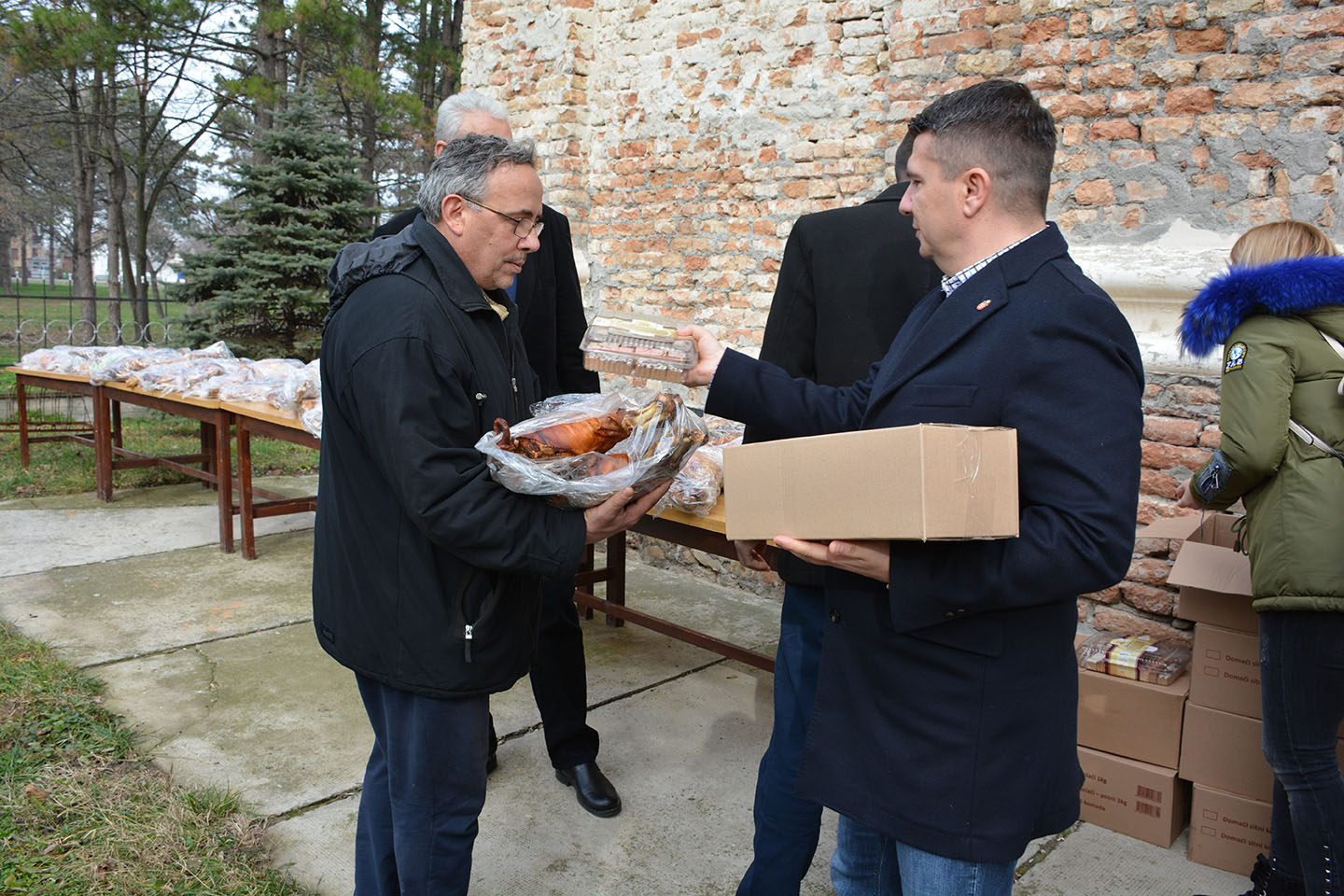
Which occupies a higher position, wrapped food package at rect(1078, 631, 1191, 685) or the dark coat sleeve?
the dark coat sleeve

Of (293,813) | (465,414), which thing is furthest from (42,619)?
(465,414)

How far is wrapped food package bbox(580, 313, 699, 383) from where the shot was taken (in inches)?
75.7

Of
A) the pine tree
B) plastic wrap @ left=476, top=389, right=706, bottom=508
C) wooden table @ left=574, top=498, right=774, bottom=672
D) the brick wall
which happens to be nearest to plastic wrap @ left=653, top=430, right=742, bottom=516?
wooden table @ left=574, top=498, right=774, bottom=672

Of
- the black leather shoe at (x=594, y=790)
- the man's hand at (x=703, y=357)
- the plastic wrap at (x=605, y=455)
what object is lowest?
the black leather shoe at (x=594, y=790)

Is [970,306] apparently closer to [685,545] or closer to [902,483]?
[902,483]

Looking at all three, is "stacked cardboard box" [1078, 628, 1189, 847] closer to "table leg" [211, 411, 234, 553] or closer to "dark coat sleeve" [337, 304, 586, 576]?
"dark coat sleeve" [337, 304, 586, 576]

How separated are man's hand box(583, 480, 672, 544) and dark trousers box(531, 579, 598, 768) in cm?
114

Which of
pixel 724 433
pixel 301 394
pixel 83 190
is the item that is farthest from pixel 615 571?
pixel 83 190

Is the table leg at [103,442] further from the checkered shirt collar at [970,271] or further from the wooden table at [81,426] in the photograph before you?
the checkered shirt collar at [970,271]

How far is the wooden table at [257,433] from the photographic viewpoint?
5.32 meters

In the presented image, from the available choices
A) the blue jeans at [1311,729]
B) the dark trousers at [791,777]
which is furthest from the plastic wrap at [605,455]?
the blue jeans at [1311,729]

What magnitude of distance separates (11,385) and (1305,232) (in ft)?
44.6

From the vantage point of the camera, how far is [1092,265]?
363 cm

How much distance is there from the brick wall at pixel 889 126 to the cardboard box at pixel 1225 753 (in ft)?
2.29
